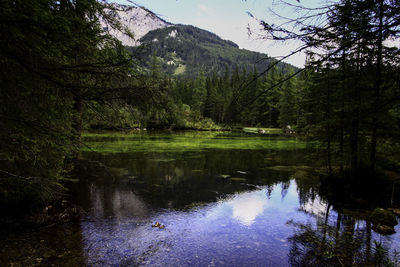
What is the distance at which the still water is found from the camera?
6.00m

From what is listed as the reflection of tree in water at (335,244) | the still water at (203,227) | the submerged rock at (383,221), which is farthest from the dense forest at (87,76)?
the submerged rock at (383,221)

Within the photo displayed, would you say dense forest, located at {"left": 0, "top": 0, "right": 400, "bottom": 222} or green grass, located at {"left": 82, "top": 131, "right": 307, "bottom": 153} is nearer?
dense forest, located at {"left": 0, "top": 0, "right": 400, "bottom": 222}

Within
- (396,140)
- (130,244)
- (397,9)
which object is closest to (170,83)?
(397,9)

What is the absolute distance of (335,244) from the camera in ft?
22.0

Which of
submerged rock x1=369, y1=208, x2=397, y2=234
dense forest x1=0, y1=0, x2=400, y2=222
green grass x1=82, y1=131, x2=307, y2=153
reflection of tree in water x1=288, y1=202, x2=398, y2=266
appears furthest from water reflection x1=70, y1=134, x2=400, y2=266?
green grass x1=82, y1=131, x2=307, y2=153

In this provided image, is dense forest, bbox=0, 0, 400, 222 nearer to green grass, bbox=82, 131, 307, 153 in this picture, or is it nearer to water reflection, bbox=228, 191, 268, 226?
water reflection, bbox=228, 191, 268, 226

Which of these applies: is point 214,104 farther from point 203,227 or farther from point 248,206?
point 203,227

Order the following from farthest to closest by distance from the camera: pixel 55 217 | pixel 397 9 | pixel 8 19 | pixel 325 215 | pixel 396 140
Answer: pixel 396 140, pixel 325 215, pixel 55 217, pixel 8 19, pixel 397 9

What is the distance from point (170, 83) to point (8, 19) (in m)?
2.01

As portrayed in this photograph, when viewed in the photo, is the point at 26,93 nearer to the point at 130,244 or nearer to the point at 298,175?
the point at 130,244

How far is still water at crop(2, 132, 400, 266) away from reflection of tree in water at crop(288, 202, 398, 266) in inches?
1.2

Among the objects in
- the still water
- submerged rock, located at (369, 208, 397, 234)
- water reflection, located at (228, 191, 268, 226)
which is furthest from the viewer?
water reflection, located at (228, 191, 268, 226)

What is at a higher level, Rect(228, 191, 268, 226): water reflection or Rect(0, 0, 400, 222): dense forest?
Rect(0, 0, 400, 222): dense forest

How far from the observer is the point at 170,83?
12.2ft
